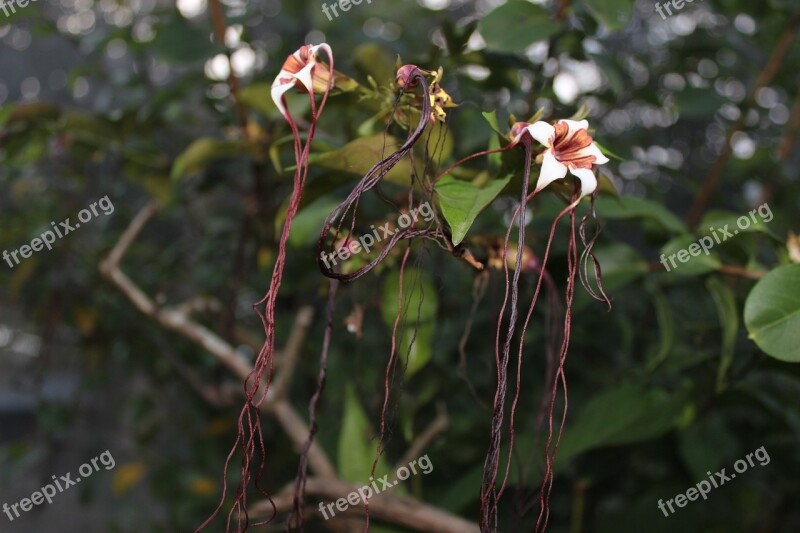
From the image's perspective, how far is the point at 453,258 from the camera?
1.87 feet

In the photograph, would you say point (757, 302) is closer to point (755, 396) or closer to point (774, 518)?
point (755, 396)

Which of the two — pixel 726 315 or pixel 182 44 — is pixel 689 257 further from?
pixel 182 44

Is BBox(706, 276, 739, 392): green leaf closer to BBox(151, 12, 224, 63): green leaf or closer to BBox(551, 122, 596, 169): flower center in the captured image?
BBox(551, 122, 596, 169): flower center

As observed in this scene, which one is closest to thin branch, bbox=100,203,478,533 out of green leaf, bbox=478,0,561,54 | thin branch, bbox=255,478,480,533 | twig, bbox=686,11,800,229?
thin branch, bbox=255,478,480,533

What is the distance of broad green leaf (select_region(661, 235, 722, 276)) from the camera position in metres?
A: 0.56

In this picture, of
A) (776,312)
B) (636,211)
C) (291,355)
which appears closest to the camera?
(776,312)

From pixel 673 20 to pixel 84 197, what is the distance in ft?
3.72

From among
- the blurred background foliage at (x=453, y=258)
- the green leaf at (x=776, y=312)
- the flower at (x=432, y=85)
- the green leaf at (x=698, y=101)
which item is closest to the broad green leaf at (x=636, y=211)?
the blurred background foliage at (x=453, y=258)

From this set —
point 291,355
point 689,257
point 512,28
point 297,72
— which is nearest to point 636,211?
point 689,257

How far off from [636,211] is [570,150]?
0.22 m

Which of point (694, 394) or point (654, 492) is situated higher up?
point (694, 394)

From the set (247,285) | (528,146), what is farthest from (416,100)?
(247,285)

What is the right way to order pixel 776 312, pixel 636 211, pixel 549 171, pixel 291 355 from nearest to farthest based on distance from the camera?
pixel 549 171
pixel 776 312
pixel 636 211
pixel 291 355

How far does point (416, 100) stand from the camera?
15.3 inches
